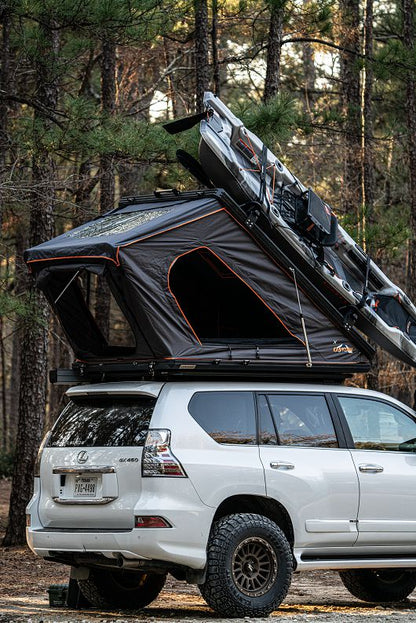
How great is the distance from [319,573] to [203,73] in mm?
7795

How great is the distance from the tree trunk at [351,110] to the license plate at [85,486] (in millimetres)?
13632

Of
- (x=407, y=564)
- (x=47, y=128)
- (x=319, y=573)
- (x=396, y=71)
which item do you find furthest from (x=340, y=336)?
(x=396, y=71)

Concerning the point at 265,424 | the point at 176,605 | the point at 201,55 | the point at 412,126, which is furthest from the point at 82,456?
the point at 412,126

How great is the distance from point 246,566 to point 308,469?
38.6 inches

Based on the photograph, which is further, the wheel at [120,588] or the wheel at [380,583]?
the wheel at [380,583]

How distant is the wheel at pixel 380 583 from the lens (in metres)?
10.6

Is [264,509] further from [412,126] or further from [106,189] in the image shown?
[412,126]

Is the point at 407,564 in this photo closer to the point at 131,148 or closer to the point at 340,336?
the point at 340,336

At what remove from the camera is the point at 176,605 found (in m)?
10.2

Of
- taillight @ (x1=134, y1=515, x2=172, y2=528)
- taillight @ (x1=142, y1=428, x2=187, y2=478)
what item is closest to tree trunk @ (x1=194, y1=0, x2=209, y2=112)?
taillight @ (x1=142, y1=428, x2=187, y2=478)

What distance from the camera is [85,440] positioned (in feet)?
29.1

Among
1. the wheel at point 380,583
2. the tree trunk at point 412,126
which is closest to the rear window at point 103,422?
the wheel at point 380,583

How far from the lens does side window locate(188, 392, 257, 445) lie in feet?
28.6

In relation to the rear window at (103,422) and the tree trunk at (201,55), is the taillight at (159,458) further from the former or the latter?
the tree trunk at (201,55)
